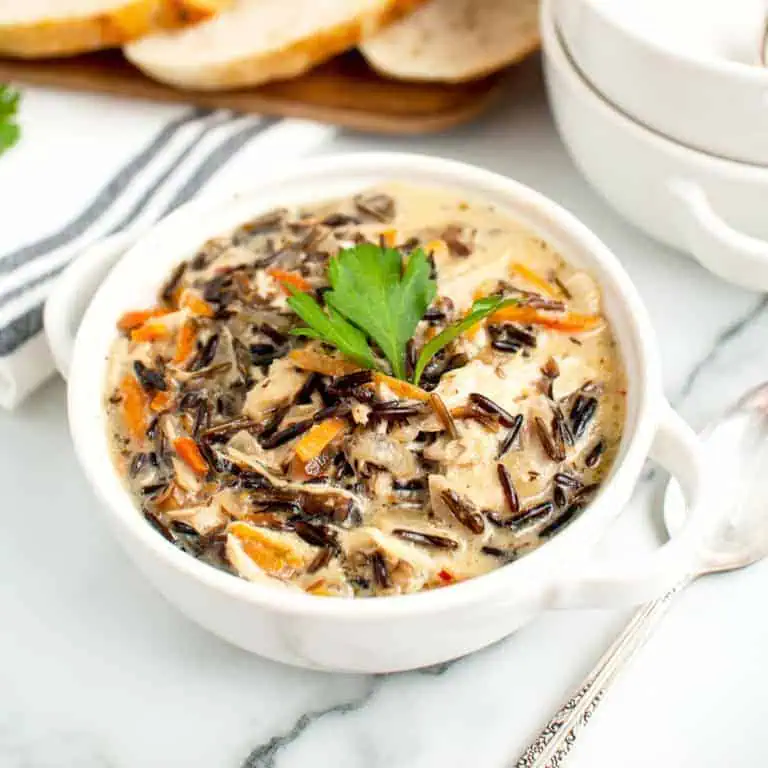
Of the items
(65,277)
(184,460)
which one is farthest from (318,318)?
(65,277)

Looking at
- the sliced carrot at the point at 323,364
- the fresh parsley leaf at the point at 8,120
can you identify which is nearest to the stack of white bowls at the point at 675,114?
the sliced carrot at the point at 323,364

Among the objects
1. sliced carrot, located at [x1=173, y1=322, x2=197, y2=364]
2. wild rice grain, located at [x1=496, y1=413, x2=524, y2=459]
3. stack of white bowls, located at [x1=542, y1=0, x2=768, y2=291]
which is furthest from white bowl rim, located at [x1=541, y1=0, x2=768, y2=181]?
sliced carrot, located at [x1=173, y1=322, x2=197, y2=364]

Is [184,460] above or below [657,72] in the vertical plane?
below

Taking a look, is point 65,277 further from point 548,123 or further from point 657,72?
point 548,123

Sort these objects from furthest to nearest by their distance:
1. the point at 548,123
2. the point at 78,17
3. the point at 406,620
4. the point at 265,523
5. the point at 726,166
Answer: the point at 548,123, the point at 78,17, the point at 726,166, the point at 265,523, the point at 406,620

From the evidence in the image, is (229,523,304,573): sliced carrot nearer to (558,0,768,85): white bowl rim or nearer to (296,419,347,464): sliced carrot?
(296,419,347,464): sliced carrot

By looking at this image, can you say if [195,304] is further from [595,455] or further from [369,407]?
[595,455]
